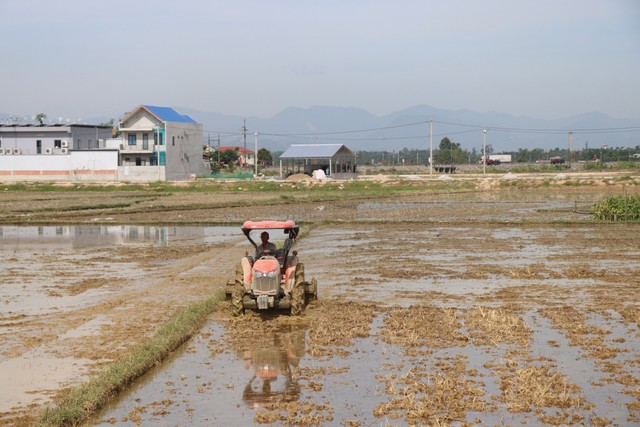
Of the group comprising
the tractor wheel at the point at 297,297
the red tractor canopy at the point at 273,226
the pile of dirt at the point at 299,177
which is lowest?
the tractor wheel at the point at 297,297

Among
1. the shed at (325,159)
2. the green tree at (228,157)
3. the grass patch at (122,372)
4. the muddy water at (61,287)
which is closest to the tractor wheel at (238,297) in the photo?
the grass patch at (122,372)

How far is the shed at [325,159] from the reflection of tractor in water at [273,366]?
218ft

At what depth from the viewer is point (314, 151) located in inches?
3211

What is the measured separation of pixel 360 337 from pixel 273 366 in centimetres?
198

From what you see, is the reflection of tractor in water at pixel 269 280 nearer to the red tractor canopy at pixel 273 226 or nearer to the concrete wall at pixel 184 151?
the red tractor canopy at pixel 273 226

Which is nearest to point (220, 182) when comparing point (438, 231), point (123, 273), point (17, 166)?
point (17, 166)

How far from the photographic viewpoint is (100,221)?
35.0 metres

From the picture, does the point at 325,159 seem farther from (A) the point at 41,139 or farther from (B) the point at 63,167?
(A) the point at 41,139

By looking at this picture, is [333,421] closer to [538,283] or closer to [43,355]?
[43,355]

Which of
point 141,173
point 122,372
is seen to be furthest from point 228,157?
point 122,372

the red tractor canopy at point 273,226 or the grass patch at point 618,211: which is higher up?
the red tractor canopy at point 273,226

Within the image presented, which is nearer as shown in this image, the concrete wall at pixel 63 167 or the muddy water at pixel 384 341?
the muddy water at pixel 384 341

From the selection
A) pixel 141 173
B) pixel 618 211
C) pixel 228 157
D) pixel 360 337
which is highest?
pixel 228 157

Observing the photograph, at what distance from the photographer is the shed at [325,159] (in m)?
80.0
